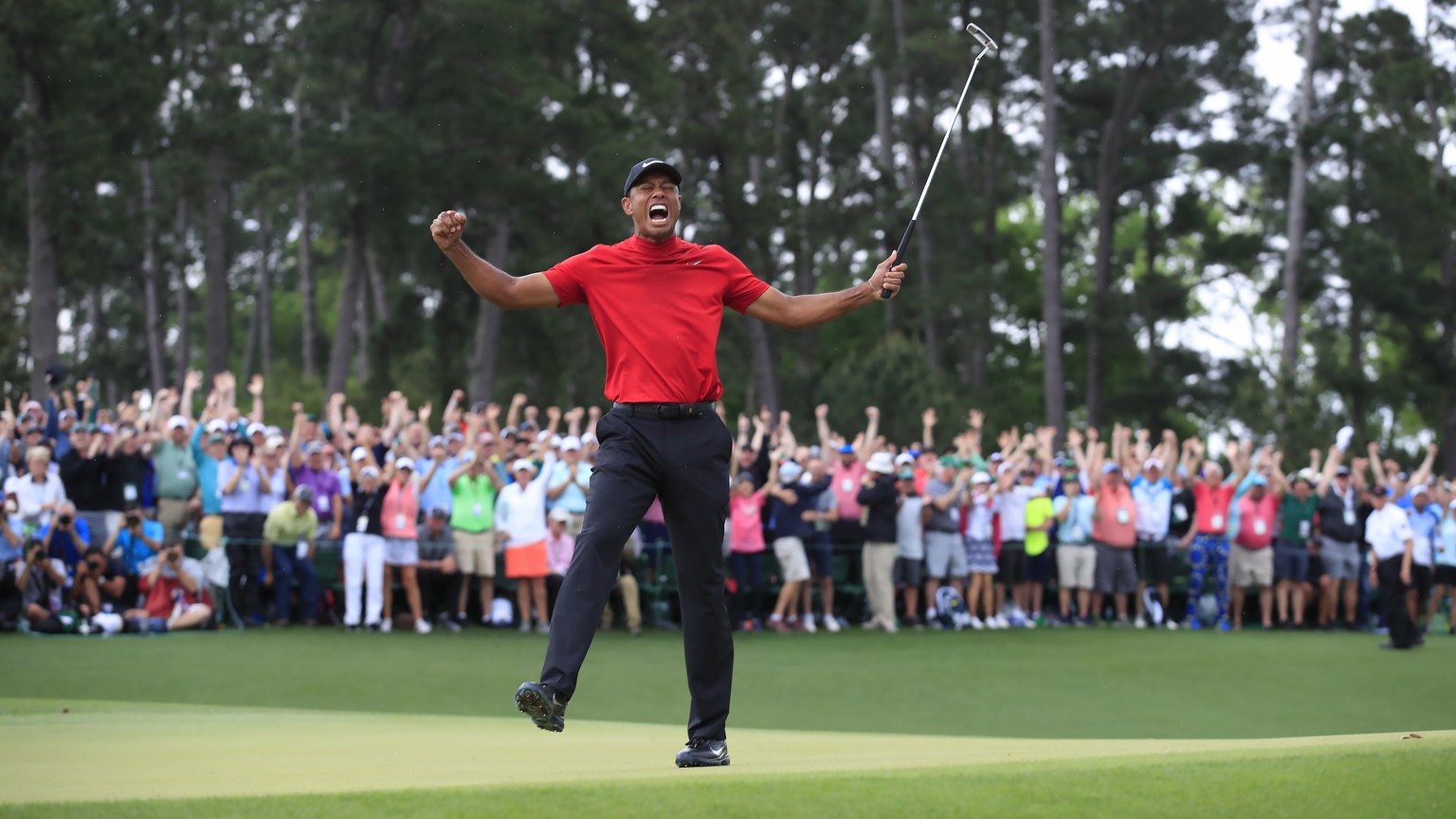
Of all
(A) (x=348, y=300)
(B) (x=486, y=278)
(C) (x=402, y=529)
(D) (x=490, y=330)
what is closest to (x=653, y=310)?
(B) (x=486, y=278)

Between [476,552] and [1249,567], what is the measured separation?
10.2 m

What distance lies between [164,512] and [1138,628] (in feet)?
39.1

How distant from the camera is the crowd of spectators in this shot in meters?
17.8

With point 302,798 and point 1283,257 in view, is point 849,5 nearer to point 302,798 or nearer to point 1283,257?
point 1283,257

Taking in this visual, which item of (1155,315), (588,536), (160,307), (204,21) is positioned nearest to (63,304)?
(160,307)

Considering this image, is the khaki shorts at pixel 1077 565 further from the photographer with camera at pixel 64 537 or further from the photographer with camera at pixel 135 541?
the photographer with camera at pixel 64 537

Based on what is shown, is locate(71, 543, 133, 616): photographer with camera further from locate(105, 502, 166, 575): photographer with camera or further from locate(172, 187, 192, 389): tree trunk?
locate(172, 187, 192, 389): tree trunk

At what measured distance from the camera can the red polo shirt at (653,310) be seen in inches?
257

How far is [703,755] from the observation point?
21.1ft

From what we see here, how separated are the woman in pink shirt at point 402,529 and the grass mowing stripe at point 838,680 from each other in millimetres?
680

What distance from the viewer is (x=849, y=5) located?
4825cm

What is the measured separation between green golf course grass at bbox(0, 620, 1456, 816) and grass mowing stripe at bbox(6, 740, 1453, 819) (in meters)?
0.01

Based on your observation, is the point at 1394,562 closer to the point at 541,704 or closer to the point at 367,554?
the point at 367,554

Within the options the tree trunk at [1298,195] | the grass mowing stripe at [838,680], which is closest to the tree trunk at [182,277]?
the tree trunk at [1298,195]
